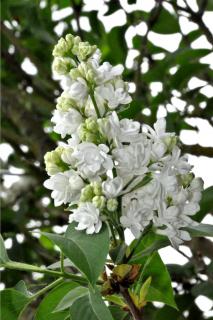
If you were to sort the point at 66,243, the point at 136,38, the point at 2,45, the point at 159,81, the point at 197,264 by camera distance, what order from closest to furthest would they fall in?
the point at 66,243, the point at 197,264, the point at 159,81, the point at 136,38, the point at 2,45

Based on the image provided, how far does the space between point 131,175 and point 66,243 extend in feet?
0.36

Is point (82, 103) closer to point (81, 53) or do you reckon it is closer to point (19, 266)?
point (81, 53)

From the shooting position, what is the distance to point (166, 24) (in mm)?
1551

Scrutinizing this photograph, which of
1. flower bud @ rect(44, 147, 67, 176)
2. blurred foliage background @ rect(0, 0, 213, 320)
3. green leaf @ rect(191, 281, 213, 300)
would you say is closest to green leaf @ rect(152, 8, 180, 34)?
blurred foliage background @ rect(0, 0, 213, 320)

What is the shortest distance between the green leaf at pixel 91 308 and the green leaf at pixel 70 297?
0.03 meters

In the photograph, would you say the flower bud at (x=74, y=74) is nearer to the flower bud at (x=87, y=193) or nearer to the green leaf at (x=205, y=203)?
the flower bud at (x=87, y=193)

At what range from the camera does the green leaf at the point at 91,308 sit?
63cm

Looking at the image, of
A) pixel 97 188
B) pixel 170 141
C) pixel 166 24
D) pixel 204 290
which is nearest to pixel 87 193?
pixel 97 188

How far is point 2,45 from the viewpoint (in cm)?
179

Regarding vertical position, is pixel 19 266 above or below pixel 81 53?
below

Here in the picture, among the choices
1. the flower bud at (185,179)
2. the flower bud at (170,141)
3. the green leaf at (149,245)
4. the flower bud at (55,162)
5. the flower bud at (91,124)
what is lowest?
the green leaf at (149,245)

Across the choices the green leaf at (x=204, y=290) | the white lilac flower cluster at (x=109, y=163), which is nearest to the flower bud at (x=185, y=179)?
the white lilac flower cluster at (x=109, y=163)

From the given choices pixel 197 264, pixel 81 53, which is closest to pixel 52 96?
pixel 197 264

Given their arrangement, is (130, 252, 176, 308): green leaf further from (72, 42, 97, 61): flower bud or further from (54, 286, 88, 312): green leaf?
(72, 42, 97, 61): flower bud
